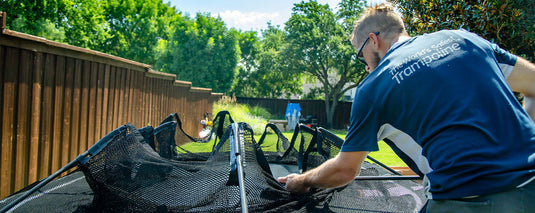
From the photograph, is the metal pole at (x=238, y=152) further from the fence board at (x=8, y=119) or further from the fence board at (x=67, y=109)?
the fence board at (x=67, y=109)

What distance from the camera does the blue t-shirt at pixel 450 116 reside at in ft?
3.84

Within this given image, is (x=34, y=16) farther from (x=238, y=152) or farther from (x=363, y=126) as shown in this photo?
(x=363, y=126)

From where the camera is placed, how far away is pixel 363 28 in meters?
1.77

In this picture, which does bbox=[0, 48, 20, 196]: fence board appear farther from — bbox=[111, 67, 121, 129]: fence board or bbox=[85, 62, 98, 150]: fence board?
bbox=[111, 67, 121, 129]: fence board

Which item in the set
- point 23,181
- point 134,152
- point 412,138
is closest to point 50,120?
point 23,181

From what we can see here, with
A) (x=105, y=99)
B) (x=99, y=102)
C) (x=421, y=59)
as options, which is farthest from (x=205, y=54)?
(x=421, y=59)

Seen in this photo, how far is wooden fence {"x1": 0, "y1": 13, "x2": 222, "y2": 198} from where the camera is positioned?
2.89m

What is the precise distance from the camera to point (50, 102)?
3.50 metres

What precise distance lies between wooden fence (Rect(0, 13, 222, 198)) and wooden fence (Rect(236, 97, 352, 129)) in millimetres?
18869

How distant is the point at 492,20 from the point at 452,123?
342cm

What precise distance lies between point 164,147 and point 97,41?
28589mm

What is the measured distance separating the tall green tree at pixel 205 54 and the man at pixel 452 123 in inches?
949

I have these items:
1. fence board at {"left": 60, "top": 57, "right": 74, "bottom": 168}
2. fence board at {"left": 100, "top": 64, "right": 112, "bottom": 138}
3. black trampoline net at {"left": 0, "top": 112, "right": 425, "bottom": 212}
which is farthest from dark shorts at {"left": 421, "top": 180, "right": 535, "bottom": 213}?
fence board at {"left": 100, "top": 64, "right": 112, "bottom": 138}

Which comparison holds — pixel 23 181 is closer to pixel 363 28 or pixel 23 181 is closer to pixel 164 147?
pixel 164 147
